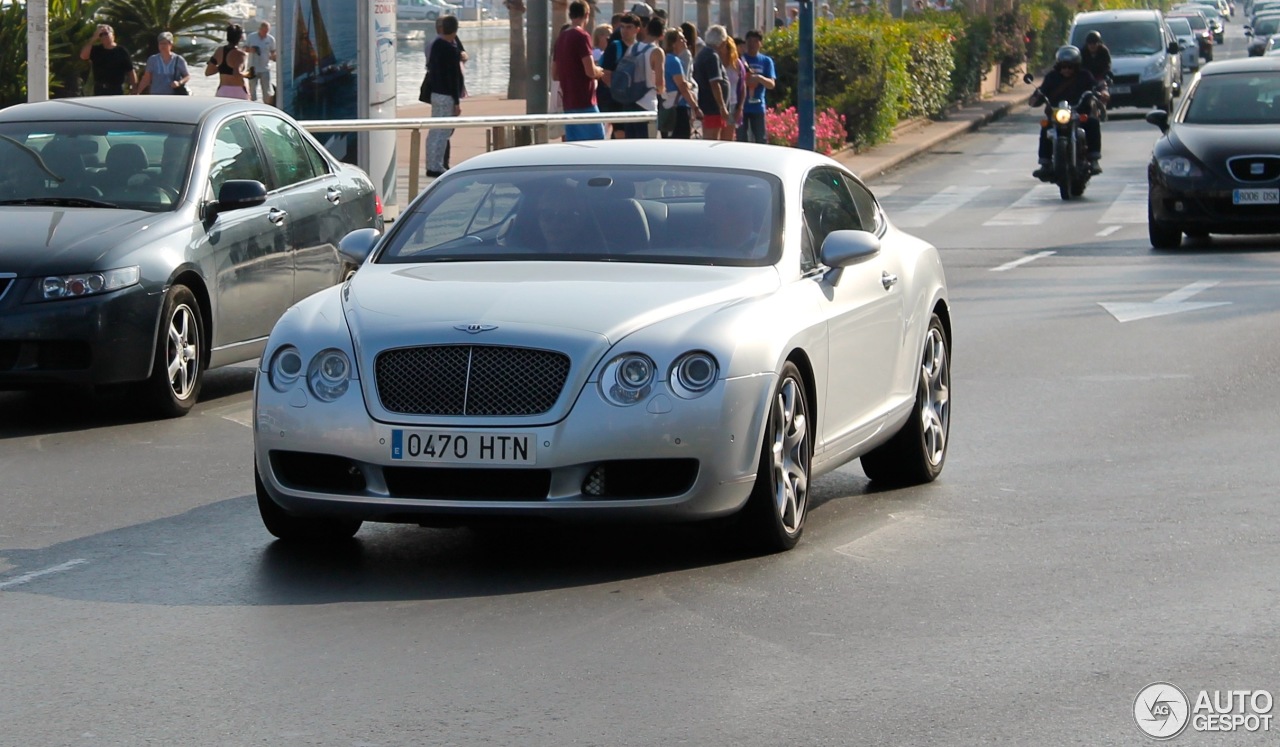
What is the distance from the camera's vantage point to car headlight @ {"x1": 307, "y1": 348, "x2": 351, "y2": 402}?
7.29 metres

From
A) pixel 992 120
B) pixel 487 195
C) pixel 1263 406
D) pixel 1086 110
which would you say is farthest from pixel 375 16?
pixel 992 120

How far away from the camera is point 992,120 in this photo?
4419cm

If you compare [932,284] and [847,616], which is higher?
[932,284]

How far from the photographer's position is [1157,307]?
1586 centimetres

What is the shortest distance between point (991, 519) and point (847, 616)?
181 cm

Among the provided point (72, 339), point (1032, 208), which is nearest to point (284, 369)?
point (72, 339)

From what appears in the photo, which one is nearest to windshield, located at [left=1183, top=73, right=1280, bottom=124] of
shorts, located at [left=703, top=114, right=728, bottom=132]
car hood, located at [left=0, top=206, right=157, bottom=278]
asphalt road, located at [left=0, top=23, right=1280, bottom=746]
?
shorts, located at [left=703, top=114, right=728, bottom=132]

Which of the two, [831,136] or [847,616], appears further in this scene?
[831,136]

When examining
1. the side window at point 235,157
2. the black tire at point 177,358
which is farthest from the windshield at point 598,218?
the side window at point 235,157

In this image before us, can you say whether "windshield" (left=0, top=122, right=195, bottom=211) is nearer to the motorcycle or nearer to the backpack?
the backpack

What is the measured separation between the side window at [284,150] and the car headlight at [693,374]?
5.59 meters

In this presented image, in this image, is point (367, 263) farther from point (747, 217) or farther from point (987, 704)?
point (987, 704)

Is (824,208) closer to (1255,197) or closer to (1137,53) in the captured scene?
(1255,197)

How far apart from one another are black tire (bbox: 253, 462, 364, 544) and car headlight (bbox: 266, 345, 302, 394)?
0.31m
